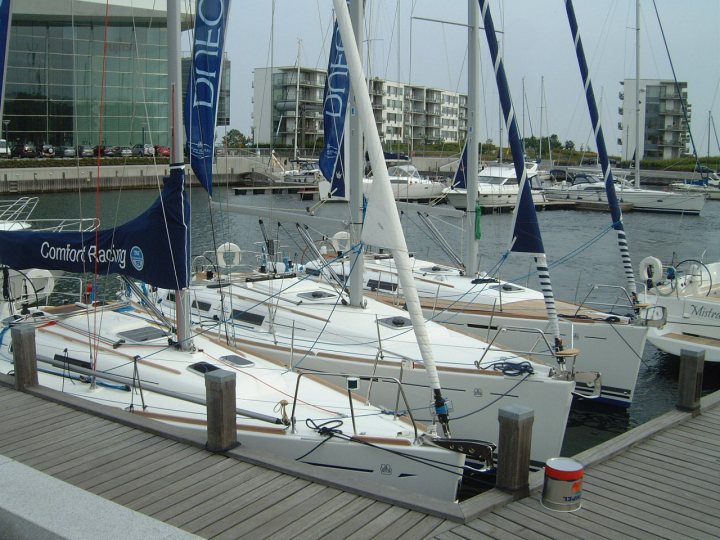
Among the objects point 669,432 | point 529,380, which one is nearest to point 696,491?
point 669,432

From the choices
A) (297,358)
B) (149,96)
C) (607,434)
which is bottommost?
(607,434)

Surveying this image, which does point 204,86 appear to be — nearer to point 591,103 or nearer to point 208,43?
point 208,43

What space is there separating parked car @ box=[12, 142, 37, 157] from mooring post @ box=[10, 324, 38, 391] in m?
62.2

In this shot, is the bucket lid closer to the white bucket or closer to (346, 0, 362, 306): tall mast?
Result: the white bucket

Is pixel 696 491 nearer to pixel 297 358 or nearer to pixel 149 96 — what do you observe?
pixel 297 358

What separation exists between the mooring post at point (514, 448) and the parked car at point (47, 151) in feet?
222

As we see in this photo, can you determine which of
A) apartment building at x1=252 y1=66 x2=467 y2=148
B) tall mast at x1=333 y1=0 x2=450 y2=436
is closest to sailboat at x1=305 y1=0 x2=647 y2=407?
tall mast at x1=333 y1=0 x2=450 y2=436

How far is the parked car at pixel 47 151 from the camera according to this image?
67250 mm

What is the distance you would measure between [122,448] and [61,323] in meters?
5.27

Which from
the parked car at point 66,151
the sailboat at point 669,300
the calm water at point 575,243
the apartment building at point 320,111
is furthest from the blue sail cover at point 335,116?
the apartment building at point 320,111

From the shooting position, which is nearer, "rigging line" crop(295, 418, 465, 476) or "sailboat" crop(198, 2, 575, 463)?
"rigging line" crop(295, 418, 465, 476)

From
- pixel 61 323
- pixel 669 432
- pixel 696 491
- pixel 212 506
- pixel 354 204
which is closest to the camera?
pixel 212 506

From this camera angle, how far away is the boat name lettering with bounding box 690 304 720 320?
18.2 metres

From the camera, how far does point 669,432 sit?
30.6 ft
